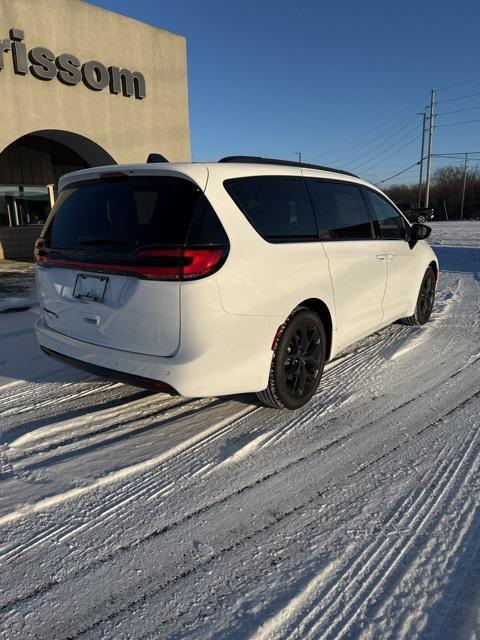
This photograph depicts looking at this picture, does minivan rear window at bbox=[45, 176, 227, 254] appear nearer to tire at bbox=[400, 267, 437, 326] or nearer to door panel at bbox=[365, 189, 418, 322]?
door panel at bbox=[365, 189, 418, 322]

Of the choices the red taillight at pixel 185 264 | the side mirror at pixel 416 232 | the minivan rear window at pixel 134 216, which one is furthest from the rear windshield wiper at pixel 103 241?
the side mirror at pixel 416 232

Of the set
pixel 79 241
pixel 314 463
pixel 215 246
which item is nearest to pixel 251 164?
pixel 215 246

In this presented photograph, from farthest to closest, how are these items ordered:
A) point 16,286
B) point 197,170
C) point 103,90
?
point 103,90
point 16,286
point 197,170

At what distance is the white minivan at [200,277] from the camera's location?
110 inches

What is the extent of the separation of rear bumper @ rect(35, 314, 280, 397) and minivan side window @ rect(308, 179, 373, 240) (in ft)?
3.65

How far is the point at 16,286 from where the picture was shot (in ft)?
31.8

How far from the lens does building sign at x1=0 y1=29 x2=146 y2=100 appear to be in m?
10.2

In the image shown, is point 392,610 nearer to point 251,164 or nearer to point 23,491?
point 23,491

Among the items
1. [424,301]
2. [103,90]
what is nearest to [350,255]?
[424,301]

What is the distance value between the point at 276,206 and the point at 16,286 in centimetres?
802

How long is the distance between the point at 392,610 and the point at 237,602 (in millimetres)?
617

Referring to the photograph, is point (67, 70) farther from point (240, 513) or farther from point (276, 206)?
point (240, 513)

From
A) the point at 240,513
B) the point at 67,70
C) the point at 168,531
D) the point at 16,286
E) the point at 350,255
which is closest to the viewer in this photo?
the point at 168,531

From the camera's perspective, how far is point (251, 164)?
131 inches
